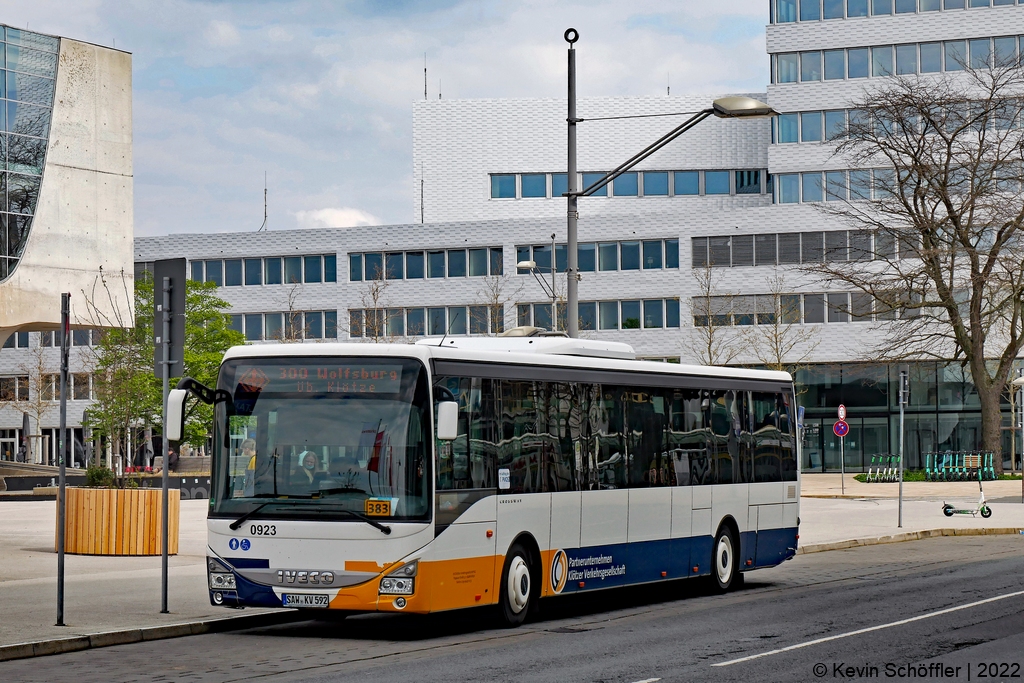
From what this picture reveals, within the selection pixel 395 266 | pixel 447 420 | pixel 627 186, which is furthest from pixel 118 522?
pixel 627 186

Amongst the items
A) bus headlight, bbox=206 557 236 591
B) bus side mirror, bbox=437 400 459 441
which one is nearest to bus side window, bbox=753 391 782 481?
bus side mirror, bbox=437 400 459 441

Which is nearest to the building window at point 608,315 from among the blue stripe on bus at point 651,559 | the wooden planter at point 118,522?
the wooden planter at point 118,522

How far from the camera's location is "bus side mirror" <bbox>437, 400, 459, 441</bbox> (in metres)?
13.1

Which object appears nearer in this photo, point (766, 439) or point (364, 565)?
point (364, 565)

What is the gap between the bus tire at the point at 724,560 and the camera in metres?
18.7

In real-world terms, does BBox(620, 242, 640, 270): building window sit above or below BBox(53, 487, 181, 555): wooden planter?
above

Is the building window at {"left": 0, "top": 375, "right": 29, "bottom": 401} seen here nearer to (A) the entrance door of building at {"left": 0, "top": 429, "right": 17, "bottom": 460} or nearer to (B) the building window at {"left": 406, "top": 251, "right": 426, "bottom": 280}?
(A) the entrance door of building at {"left": 0, "top": 429, "right": 17, "bottom": 460}

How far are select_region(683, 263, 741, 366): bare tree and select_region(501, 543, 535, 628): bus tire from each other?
56.5 metres

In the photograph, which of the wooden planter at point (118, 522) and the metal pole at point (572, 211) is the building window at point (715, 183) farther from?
the wooden planter at point (118, 522)

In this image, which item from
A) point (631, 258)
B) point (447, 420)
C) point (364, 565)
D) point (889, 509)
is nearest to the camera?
point (447, 420)

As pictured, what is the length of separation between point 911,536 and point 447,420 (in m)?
19.0

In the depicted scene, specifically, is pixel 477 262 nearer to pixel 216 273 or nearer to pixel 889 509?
pixel 216 273

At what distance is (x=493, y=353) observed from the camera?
14.8m

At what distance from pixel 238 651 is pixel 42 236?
29.9m
